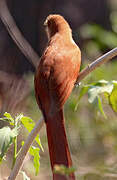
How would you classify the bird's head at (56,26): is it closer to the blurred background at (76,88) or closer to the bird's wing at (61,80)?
the blurred background at (76,88)

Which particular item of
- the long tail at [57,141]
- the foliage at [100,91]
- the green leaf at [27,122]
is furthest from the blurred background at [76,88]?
the green leaf at [27,122]

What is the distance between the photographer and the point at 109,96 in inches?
113

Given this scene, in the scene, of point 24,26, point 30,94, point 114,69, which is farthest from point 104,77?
point 24,26

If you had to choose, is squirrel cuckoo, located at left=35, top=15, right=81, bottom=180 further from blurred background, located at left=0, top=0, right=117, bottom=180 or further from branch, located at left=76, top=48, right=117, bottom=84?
blurred background, located at left=0, top=0, right=117, bottom=180

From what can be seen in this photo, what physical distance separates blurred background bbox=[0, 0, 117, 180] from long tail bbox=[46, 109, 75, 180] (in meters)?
0.64

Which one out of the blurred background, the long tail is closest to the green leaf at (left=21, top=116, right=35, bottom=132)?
the long tail

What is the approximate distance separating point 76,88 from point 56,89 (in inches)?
98.8

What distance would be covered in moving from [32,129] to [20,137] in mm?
3116

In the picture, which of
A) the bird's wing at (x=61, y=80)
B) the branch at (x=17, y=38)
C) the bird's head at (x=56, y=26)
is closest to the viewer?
the bird's wing at (x=61, y=80)

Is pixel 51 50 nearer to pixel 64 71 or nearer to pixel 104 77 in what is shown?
pixel 64 71

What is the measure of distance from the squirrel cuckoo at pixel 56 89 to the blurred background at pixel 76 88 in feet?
2.14

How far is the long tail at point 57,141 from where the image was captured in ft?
A: 9.17

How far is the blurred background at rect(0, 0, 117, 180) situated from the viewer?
5.26 metres

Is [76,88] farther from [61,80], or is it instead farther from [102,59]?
[102,59]
